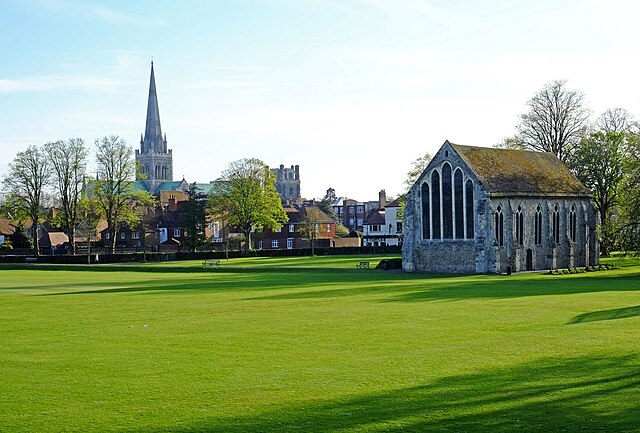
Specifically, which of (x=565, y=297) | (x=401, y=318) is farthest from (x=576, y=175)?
(x=401, y=318)

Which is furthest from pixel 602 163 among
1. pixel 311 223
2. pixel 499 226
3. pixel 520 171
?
pixel 311 223

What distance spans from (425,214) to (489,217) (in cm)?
591

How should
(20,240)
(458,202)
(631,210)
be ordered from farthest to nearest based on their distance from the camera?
(20,240) < (458,202) < (631,210)

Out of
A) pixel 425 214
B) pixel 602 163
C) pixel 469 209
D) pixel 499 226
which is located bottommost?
pixel 499 226

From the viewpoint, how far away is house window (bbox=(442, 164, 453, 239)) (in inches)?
2638

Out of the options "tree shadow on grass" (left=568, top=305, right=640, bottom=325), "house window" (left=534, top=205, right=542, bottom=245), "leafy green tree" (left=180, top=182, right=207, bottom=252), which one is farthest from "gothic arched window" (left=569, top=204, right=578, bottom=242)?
"leafy green tree" (left=180, top=182, right=207, bottom=252)

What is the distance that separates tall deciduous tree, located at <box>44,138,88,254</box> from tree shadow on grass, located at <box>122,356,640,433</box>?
310 feet

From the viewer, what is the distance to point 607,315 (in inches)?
1088

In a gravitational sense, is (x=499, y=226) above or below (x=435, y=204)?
below

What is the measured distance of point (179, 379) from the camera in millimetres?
16609

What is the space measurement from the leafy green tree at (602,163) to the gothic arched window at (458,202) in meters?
19.8

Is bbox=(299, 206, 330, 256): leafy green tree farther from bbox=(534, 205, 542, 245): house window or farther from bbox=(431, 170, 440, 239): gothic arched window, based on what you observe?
bbox=(534, 205, 542, 245): house window

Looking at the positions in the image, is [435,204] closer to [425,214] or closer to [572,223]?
[425,214]

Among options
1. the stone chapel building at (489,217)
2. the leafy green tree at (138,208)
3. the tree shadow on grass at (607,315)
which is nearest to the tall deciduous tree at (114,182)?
the leafy green tree at (138,208)
